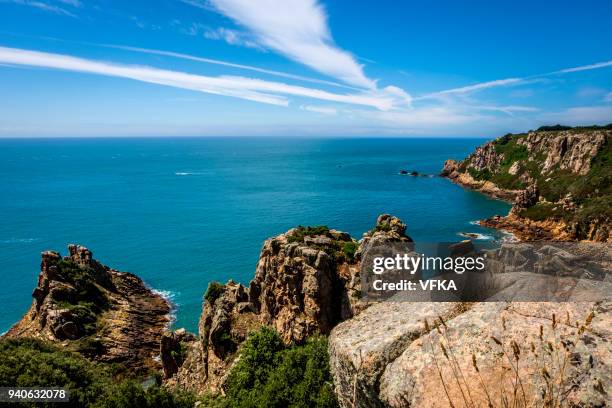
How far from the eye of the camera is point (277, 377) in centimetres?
2011

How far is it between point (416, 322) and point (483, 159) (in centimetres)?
16131

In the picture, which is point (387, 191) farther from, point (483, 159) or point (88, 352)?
point (88, 352)

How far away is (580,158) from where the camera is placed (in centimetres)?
10862

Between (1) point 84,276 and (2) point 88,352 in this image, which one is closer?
(2) point 88,352

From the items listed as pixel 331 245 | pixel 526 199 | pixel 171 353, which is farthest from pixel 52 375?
pixel 526 199

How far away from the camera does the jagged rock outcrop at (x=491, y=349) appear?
240 inches

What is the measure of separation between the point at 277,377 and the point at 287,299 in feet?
30.5

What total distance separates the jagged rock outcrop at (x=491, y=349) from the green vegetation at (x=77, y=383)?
16769mm

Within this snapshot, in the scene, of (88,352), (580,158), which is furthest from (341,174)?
(88,352)

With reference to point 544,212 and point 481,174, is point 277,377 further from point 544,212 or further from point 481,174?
point 481,174

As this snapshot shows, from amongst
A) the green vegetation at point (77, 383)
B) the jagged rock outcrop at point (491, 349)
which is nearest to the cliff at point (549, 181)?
the jagged rock outcrop at point (491, 349)

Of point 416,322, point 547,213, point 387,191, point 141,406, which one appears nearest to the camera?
point 416,322

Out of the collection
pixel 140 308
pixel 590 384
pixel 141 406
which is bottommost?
pixel 140 308

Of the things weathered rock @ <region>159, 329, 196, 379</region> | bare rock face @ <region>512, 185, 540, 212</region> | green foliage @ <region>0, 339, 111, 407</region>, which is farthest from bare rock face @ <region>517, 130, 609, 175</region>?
green foliage @ <region>0, 339, 111, 407</region>
